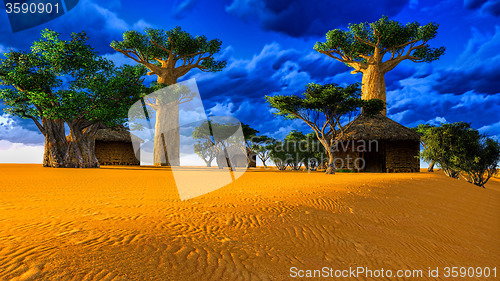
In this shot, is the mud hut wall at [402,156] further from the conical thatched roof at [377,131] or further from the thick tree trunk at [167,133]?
the thick tree trunk at [167,133]

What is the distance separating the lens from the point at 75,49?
18.2 m

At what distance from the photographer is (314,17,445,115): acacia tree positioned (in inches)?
1174

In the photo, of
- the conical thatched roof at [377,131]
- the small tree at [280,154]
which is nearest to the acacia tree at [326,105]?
the conical thatched roof at [377,131]

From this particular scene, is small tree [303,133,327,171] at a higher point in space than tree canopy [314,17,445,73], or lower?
lower

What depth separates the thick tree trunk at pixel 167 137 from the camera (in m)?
29.6

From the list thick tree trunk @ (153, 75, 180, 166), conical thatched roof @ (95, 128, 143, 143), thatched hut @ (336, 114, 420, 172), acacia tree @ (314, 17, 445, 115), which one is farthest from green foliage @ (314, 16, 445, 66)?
conical thatched roof @ (95, 128, 143, 143)

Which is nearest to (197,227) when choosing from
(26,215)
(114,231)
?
(114,231)

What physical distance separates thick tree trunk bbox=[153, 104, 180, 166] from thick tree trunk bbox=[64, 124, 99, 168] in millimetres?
8911

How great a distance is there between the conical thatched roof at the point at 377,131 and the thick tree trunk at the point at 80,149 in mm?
24242

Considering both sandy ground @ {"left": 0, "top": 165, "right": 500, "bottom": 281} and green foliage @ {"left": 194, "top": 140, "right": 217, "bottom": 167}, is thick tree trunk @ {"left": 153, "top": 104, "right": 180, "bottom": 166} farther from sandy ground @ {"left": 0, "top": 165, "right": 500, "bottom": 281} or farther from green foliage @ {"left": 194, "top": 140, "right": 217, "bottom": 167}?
sandy ground @ {"left": 0, "top": 165, "right": 500, "bottom": 281}

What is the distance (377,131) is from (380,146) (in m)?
2.32

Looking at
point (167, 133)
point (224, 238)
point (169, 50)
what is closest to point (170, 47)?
point (169, 50)

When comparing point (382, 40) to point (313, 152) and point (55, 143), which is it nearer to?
point (313, 152)

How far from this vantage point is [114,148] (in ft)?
108
